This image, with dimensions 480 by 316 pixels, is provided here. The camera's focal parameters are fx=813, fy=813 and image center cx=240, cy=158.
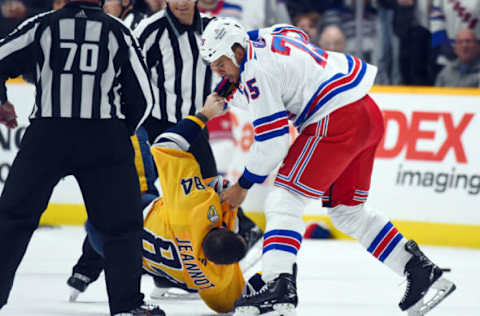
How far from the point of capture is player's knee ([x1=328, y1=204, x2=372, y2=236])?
3.42 metres

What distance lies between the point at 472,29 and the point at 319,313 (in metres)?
3.41

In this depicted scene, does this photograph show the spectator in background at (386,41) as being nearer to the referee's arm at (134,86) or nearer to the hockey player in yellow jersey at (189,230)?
the hockey player in yellow jersey at (189,230)

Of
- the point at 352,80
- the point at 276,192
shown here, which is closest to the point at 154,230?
the point at 276,192

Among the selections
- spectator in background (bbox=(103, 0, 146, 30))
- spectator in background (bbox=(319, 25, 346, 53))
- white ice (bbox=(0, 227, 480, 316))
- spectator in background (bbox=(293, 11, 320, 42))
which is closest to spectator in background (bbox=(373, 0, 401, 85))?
spectator in background (bbox=(319, 25, 346, 53))

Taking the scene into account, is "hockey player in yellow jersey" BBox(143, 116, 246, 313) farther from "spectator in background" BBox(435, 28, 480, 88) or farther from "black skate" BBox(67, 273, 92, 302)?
"spectator in background" BBox(435, 28, 480, 88)

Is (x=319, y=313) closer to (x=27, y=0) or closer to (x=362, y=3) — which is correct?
(x=362, y=3)

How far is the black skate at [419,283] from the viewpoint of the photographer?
3328 mm

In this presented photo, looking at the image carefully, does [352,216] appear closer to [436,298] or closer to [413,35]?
[436,298]

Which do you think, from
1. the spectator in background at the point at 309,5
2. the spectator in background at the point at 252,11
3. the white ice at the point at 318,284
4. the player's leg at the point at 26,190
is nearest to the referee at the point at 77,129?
the player's leg at the point at 26,190

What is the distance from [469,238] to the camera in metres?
5.77

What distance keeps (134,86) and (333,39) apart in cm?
358

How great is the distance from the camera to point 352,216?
3.44 m

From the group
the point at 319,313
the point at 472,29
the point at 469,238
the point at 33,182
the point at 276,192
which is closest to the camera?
the point at 33,182

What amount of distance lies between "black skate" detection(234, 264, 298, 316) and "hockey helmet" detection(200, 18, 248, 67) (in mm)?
871
